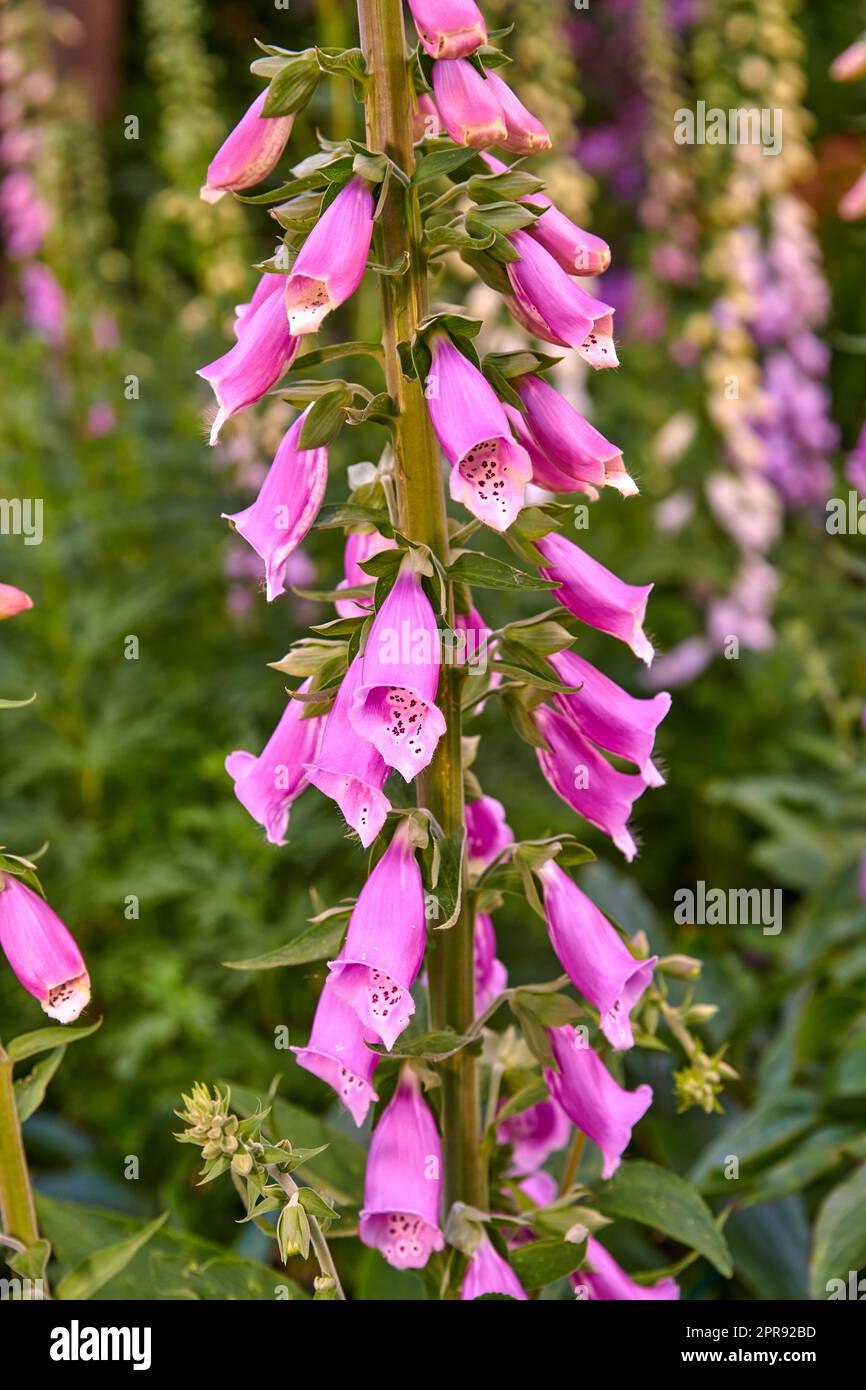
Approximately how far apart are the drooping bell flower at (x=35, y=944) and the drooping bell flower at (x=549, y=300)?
2.05ft

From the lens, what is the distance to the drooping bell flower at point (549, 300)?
3.70 ft

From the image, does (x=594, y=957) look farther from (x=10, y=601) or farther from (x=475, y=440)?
(x=10, y=601)

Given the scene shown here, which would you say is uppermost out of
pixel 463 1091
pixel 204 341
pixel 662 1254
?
pixel 204 341

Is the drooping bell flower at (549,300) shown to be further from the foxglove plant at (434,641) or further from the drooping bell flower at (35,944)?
the drooping bell flower at (35,944)

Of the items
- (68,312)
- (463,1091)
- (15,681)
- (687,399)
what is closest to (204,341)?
(68,312)

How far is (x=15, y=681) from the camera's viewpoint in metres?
2.96

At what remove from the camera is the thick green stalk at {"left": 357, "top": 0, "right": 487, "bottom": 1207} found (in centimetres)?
114

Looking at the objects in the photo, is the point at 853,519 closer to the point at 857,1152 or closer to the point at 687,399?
→ the point at 857,1152

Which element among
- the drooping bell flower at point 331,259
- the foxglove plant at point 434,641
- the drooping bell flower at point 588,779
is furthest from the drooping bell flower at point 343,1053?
the drooping bell flower at point 331,259

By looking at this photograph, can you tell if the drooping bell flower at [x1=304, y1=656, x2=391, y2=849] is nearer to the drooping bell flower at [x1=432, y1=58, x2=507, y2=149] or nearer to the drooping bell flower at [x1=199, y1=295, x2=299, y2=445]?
the drooping bell flower at [x1=199, y1=295, x2=299, y2=445]

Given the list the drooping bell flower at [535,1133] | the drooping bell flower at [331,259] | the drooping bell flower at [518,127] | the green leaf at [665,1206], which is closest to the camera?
the drooping bell flower at [331,259]

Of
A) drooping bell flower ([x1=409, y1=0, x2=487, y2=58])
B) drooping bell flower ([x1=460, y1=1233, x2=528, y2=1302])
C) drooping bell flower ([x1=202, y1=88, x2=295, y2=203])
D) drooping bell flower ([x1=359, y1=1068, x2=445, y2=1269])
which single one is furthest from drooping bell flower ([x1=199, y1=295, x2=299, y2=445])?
drooping bell flower ([x1=460, y1=1233, x2=528, y2=1302])

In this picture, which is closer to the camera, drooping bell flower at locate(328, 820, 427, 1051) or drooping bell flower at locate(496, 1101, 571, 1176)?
drooping bell flower at locate(328, 820, 427, 1051)
